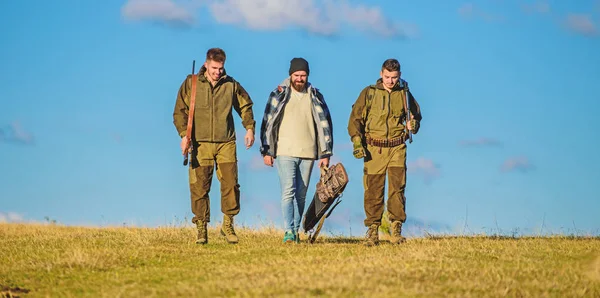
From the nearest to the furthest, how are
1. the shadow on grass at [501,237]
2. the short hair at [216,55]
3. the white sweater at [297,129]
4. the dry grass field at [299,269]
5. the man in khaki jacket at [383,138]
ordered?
the dry grass field at [299,269]
the short hair at [216,55]
the white sweater at [297,129]
the man in khaki jacket at [383,138]
the shadow on grass at [501,237]

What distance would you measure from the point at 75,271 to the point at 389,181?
219 inches

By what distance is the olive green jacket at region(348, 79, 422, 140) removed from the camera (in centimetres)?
1419

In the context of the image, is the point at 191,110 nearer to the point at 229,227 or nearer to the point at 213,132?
the point at 213,132

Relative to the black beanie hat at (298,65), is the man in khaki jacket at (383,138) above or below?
below

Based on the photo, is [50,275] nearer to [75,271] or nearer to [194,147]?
[75,271]

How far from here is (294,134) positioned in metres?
14.1

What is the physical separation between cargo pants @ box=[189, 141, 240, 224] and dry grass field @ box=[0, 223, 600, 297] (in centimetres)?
62

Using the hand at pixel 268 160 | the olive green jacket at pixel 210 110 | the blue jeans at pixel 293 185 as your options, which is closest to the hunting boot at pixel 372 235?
the blue jeans at pixel 293 185

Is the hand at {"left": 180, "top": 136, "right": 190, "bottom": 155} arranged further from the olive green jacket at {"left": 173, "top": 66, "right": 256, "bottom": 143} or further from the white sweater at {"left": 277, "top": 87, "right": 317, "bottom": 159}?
the white sweater at {"left": 277, "top": 87, "right": 317, "bottom": 159}

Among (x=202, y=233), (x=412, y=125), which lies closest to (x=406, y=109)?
(x=412, y=125)

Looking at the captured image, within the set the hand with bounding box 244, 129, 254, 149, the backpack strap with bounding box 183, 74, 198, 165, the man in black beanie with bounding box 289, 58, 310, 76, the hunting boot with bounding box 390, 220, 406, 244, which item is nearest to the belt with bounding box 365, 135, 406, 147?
the hunting boot with bounding box 390, 220, 406, 244

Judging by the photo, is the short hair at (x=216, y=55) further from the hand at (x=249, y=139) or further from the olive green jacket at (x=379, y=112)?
the olive green jacket at (x=379, y=112)

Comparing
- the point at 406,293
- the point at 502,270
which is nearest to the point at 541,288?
the point at 502,270

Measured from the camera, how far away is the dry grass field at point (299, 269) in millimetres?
9133
